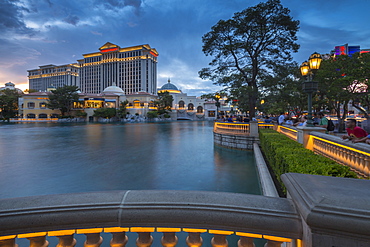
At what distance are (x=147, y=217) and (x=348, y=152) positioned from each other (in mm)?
4238

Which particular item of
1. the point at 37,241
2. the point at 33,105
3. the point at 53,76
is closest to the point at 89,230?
the point at 37,241

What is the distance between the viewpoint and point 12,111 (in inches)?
2889

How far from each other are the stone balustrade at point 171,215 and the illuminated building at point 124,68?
360 feet

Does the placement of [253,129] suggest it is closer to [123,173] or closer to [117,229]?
[123,173]

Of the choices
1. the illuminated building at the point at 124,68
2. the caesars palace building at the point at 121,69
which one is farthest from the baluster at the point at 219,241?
the illuminated building at the point at 124,68

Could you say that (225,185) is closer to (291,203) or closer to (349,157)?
(349,157)

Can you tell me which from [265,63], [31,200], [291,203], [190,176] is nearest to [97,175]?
[190,176]

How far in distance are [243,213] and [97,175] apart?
760 cm

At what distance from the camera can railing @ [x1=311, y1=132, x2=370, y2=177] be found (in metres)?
3.31

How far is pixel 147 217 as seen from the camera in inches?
63.0

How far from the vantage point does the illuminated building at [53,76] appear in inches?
5300

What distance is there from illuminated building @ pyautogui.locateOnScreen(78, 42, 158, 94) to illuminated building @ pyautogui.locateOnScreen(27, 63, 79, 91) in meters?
20.4

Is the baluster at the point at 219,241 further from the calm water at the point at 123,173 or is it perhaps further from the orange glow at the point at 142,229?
the calm water at the point at 123,173

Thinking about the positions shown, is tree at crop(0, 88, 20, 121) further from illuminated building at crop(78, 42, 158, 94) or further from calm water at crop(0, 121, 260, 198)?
calm water at crop(0, 121, 260, 198)
